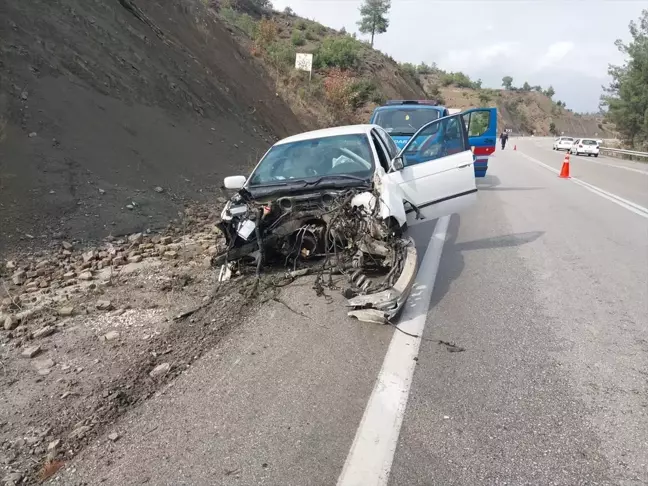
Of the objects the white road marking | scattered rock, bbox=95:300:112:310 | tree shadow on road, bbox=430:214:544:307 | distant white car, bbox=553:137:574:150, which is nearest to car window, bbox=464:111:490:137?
tree shadow on road, bbox=430:214:544:307

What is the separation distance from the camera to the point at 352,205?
575cm

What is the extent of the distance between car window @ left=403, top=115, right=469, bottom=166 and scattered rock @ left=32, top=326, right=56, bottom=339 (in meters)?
4.48

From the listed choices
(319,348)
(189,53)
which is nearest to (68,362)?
(319,348)

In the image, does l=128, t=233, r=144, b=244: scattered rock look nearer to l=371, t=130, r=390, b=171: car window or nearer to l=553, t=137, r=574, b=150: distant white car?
l=371, t=130, r=390, b=171: car window

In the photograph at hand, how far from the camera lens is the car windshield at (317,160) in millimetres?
6633

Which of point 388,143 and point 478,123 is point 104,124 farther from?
point 478,123

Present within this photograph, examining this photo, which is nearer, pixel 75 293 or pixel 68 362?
pixel 68 362

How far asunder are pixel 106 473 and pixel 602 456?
2.67m

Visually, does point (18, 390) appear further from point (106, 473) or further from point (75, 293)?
point (75, 293)

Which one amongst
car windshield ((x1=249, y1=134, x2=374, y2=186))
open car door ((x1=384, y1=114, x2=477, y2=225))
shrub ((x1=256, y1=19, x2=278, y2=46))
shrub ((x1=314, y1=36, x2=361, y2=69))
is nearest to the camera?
open car door ((x1=384, y1=114, x2=477, y2=225))

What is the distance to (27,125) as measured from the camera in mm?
8781

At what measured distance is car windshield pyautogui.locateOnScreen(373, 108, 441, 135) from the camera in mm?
13078

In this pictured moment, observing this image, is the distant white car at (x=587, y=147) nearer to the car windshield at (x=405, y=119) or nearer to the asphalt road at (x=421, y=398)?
the car windshield at (x=405, y=119)

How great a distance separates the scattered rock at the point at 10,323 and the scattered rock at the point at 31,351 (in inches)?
22.1
